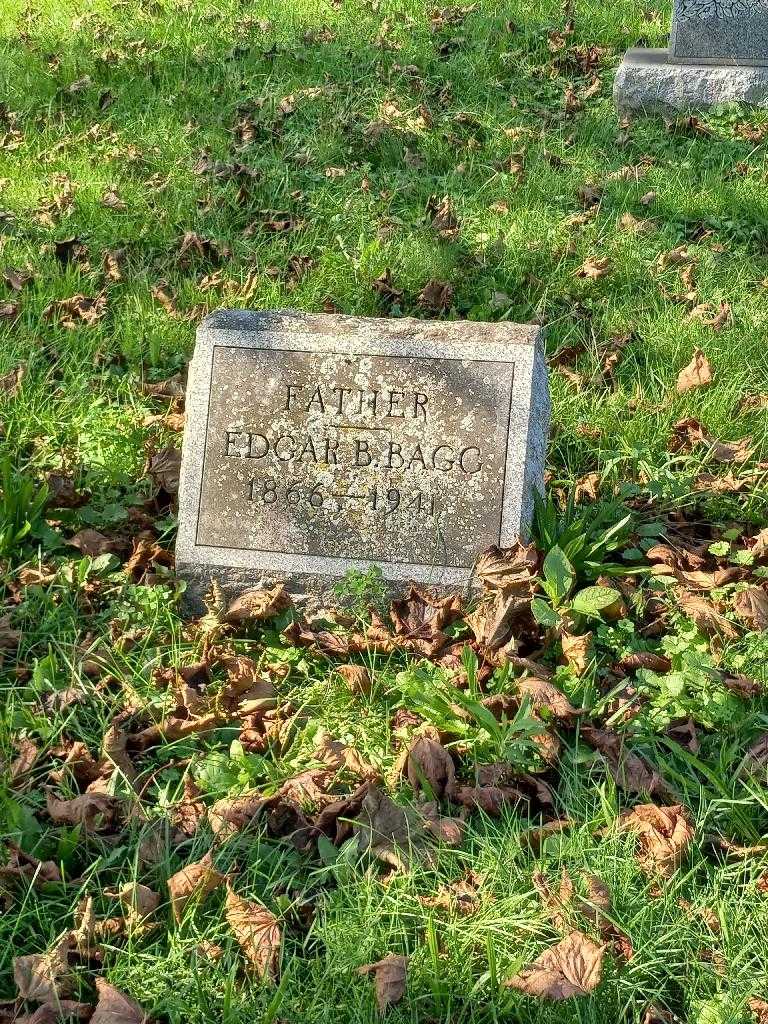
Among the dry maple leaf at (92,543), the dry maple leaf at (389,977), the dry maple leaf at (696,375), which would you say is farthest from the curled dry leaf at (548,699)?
the dry maple leaf at (696,375)

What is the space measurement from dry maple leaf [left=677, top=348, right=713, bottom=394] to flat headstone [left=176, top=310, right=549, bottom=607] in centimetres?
102

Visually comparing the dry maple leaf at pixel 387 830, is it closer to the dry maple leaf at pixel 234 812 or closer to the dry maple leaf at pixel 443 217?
the dry maple leaf at pixel 234 812

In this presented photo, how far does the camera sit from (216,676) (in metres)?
3.07

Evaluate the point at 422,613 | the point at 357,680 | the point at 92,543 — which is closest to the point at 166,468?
the point at 92,543

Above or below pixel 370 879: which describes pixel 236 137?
above

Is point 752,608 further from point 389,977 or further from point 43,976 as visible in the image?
point 43,976

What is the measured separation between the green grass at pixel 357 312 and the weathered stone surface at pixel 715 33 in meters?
0.50

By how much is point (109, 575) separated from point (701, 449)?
2176 millimetres

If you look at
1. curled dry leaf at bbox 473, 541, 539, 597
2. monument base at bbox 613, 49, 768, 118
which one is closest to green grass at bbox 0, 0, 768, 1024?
monument base at bbox 613, 49, 768, 118

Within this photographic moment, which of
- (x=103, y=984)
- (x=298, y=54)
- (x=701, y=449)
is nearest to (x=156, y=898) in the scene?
(x=103, y=984)

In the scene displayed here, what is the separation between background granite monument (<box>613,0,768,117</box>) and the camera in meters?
6.35

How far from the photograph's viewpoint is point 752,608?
3.06m

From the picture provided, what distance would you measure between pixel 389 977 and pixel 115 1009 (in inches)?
21.1

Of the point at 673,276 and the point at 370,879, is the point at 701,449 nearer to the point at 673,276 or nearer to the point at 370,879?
the point at 673,276
